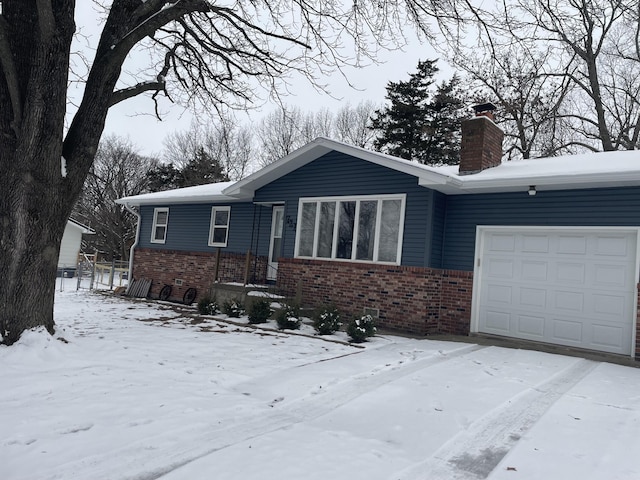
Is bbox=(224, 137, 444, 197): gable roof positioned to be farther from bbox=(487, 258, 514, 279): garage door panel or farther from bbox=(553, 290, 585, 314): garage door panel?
bbox=(553, 290, 585, 314): garage door panel

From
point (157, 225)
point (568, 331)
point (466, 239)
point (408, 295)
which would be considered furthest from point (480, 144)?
point (157, 225)

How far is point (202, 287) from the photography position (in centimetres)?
1357

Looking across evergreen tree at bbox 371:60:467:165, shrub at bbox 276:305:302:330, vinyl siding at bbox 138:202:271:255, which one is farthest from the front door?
evergreen tree at bbox 371:60:467:165

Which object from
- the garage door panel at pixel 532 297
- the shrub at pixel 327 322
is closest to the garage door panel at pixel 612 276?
the garage door panel at pixel 532 297

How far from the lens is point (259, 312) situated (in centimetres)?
934

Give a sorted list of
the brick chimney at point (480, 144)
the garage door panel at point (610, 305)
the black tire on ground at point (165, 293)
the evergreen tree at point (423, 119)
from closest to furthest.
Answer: the garage door panel at point (610, 305) → the brick chimney at point (480, 144) → the black tire on ground at point (165, 293) → the evergreen tree at point (423, 119)

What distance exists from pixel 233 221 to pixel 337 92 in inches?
231

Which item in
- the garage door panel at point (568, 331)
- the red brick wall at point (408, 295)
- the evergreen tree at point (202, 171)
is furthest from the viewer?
the evergreen tree at point (202, 171)

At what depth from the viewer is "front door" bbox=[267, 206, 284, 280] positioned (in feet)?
40.3

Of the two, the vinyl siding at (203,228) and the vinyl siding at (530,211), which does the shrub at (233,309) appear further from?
the vinyl siding at (530,211)

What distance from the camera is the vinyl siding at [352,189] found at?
30.1 ft

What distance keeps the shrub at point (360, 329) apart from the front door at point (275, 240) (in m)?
4.65

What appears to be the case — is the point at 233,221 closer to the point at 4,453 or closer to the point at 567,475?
the point at 4,453

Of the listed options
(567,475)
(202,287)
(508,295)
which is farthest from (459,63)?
(202,287)
